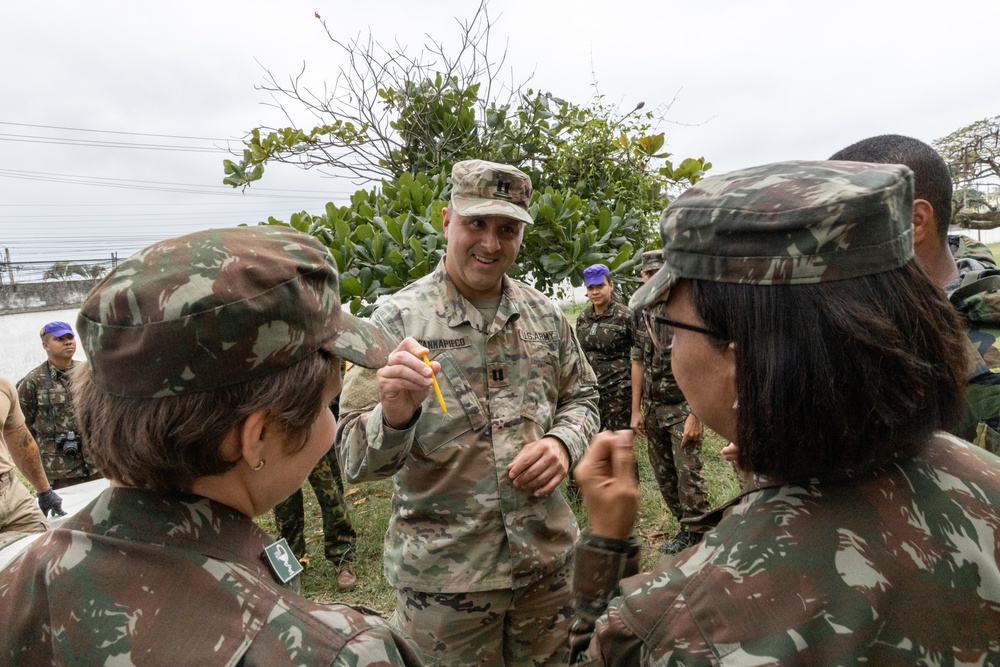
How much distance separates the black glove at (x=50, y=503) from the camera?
17.2 ft

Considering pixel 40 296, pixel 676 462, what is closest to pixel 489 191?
pixel 676 462

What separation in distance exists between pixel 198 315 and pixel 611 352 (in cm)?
594

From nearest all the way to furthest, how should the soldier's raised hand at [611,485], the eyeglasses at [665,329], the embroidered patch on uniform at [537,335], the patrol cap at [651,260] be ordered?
the eyeglasses at [665,329], the soldier's raised hand at [611,485], the embroidered patch on uniform at [537,335], the patrol cap at [651,260]

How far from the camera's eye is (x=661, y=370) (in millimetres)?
5379

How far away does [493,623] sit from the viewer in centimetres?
250

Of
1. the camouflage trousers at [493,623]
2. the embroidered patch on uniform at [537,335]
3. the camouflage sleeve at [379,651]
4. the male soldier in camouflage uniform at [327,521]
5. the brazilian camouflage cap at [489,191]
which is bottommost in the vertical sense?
the male soldier in camouflage uniform at [327,521]

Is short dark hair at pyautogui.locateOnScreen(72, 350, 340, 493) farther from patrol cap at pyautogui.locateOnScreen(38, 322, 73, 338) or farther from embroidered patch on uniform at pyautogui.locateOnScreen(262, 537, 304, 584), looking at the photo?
patrol cap at pyautogui.locateOnScreen(38, 322, 73, 338)

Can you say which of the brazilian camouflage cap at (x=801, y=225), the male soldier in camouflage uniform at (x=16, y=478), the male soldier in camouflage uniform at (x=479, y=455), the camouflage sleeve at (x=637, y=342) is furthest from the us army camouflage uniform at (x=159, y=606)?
the camouflage sleeve at (x=637, y=342)

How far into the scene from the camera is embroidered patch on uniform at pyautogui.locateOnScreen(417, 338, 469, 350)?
2.61 metres

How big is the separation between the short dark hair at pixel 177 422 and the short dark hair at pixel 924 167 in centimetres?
212

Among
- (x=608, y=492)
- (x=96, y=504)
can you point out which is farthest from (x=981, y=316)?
(x=96, y=504)

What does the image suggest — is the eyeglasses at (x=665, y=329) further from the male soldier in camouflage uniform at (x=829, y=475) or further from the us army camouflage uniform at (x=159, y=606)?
the us army camouflage uniform at (x=159, y=606)

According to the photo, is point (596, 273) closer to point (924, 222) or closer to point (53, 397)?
point (924, 222)

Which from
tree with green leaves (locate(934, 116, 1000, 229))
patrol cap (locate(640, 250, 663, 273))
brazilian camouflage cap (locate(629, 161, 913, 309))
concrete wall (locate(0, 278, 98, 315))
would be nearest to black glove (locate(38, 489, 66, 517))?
patrol cap (locate(640, 250, 663, 273))
